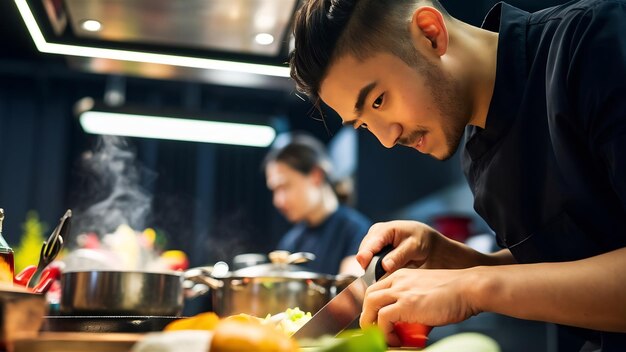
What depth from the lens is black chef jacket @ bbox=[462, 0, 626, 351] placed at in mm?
1040

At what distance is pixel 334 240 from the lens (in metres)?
3.54

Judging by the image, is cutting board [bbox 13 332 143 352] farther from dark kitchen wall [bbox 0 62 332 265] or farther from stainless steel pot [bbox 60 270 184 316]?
dark kitchen wall [bbox 0 62 332 265]

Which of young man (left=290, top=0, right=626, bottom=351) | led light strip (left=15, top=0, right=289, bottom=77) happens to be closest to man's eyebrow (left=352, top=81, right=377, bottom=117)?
young man (left=290, top=0, right=626, bottom=351)

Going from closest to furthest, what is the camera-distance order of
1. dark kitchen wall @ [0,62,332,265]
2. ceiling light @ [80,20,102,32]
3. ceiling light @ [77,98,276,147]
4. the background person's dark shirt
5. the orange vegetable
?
the orange vegetable < ceiling light @ [80,20,102,32] < the background person's dark shirt < ceiling light @ [77,98,276,147] < dark kitchen wall @ [0,62,332,265]

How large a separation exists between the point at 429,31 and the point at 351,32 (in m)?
0.15

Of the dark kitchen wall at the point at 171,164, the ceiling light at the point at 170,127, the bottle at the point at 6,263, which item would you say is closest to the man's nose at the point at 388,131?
the bottle at the point at 6,263

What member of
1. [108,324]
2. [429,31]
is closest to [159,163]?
[108,324]

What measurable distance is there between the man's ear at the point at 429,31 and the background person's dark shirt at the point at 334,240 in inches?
87.6

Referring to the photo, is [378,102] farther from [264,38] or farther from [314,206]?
[314,206]

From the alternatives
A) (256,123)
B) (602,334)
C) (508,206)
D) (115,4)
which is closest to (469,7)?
(256,123)

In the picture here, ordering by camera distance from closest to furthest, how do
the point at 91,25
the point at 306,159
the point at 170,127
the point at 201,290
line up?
the point at 201,290 → the point at 91,25 → the point at 306,159 → the point at 170,127

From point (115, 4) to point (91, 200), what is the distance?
4.93 metres

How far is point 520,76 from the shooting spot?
4.22ft

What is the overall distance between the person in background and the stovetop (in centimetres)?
219
